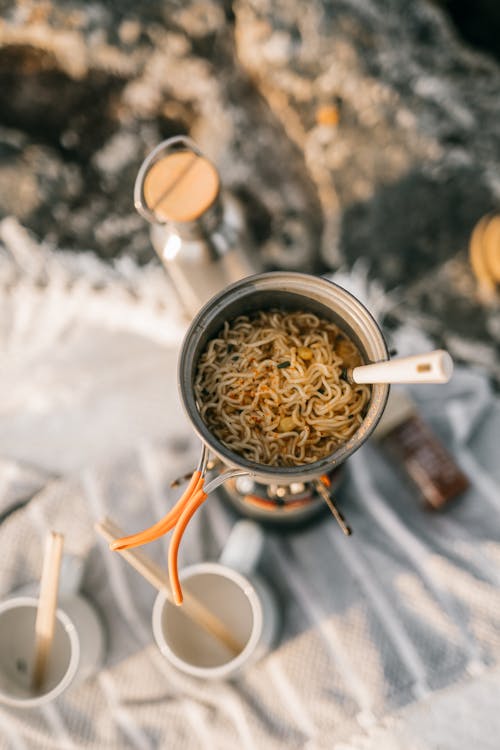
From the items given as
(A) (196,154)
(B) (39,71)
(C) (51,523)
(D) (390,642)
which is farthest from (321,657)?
(B) (39,71)

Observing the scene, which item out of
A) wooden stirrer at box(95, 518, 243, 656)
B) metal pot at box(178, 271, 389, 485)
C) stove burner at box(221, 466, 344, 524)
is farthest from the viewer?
stove burner at box(221, 466, 344, 524)

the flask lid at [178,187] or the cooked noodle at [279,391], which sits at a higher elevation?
the flask lid at [178,187]

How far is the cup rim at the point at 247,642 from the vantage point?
112cm

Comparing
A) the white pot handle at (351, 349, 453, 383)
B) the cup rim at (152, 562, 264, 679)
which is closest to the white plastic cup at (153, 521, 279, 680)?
the cup rim at (152, 562, 264, 679)

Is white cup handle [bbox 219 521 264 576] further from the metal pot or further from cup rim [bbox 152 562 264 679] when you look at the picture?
the metal pot

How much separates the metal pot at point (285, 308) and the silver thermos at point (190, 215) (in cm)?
33

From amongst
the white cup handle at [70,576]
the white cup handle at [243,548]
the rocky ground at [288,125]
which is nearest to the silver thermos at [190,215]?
the rocky ground at [288,125]

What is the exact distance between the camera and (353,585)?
4.53 ft

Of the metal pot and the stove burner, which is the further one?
the stove burner

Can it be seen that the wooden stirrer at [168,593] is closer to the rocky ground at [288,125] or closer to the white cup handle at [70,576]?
the white cup handle at [70,576]

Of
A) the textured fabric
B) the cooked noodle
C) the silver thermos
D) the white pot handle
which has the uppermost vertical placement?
the silver thermos

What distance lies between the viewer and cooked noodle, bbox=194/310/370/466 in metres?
0.98

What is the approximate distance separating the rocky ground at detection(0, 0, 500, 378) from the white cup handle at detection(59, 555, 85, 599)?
0.85m

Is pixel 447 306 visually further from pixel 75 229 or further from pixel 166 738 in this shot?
pixel 166 738
